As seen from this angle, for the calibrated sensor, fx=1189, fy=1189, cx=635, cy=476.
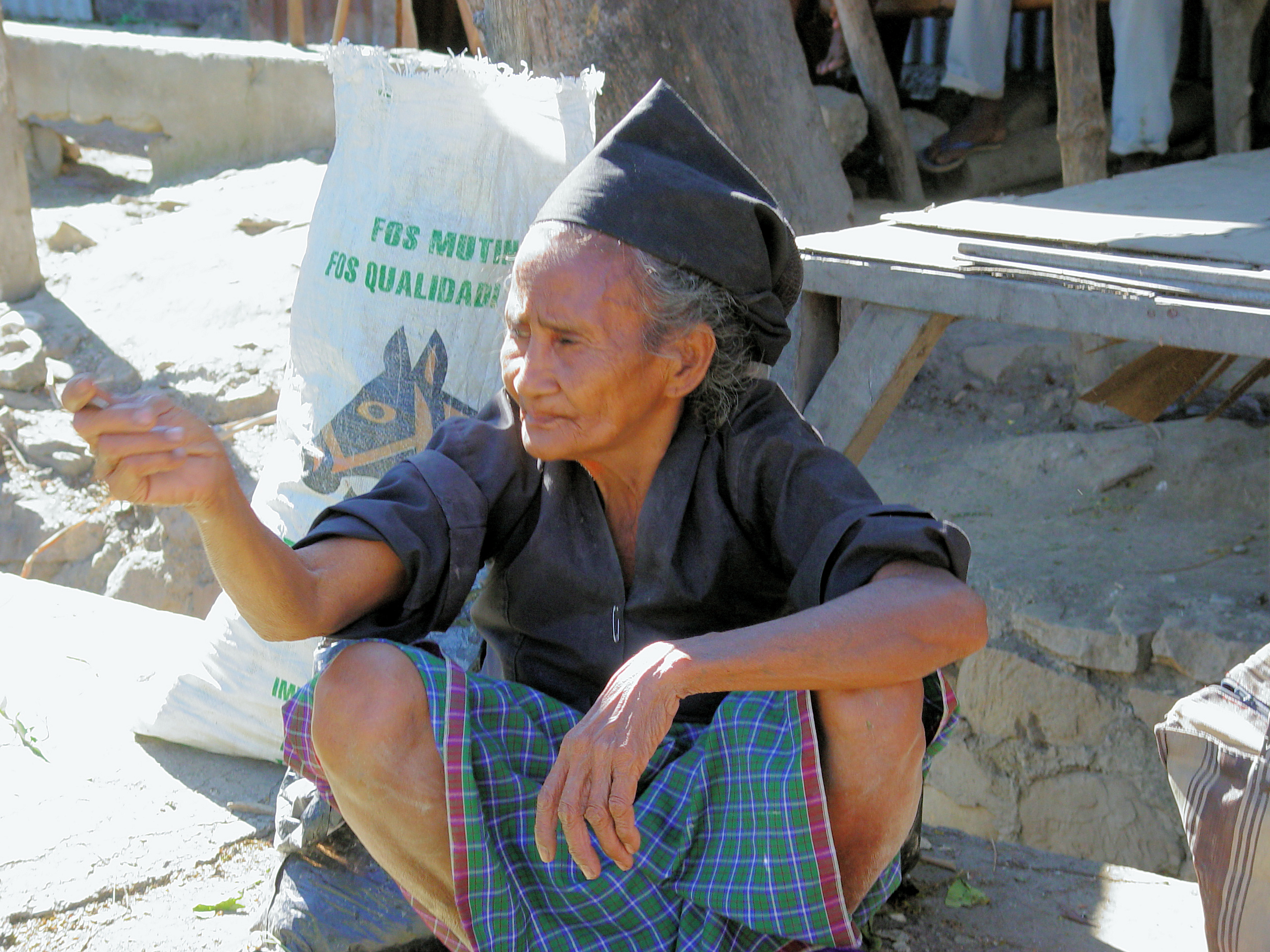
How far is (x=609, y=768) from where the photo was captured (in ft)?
4.67

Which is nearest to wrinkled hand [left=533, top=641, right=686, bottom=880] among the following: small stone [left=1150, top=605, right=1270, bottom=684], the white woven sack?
the white woven sack

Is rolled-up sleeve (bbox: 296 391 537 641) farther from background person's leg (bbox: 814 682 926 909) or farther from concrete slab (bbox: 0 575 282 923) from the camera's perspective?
concrete slab (bbox: 0 575 282 923)

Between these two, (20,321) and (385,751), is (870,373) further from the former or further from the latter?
(20,321)

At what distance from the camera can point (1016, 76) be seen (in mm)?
6512

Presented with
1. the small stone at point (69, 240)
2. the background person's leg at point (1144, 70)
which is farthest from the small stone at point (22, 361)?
the background person's leg at point (1144, 70)

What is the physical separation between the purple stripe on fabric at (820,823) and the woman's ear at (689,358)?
1.60ft

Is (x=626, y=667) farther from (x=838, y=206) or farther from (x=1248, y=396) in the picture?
(x=1248, y=396)

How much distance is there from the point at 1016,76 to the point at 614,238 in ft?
18.4

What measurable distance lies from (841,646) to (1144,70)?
4874 millimetres

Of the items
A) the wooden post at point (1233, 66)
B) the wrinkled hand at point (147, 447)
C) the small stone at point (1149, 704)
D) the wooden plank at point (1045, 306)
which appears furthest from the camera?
the wooden post at point (1233, 66)

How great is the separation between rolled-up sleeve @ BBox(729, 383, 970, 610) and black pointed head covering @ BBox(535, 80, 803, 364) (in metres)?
0.16

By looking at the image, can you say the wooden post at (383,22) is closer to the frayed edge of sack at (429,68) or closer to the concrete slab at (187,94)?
the concrete slab at (187,94)

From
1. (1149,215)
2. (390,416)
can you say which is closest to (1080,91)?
(1149,215)

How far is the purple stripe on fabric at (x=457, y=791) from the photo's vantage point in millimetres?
1549
